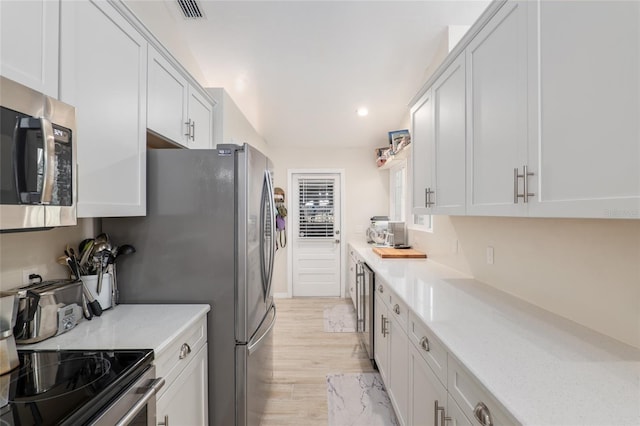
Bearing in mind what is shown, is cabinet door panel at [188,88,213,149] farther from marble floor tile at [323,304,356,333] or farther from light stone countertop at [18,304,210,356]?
marble floor tile at [323,304,356,333]

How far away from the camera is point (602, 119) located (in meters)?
0.76

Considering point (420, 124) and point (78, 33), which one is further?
point (420, 124)

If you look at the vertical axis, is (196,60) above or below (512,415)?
above

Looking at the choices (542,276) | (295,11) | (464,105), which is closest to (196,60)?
(295,11)

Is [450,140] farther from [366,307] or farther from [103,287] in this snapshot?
[103,287]

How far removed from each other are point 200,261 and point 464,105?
5.60 ft

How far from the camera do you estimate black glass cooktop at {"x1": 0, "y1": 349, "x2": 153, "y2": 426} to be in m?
0.68

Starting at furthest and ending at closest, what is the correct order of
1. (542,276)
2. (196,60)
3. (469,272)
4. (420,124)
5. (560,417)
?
(196,60)
(420,124)
(469,272)
(542,276)
(560,417)

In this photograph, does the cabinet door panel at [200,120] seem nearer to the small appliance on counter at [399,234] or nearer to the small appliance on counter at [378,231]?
the small appliance on counter at [399,234]

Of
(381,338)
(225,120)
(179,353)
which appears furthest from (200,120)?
(381,338)

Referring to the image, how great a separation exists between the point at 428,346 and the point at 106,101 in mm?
1773

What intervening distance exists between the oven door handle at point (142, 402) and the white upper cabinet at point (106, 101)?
0.70 meters

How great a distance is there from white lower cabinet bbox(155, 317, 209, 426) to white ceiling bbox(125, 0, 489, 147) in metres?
2.15

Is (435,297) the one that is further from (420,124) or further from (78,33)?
(78,33)
